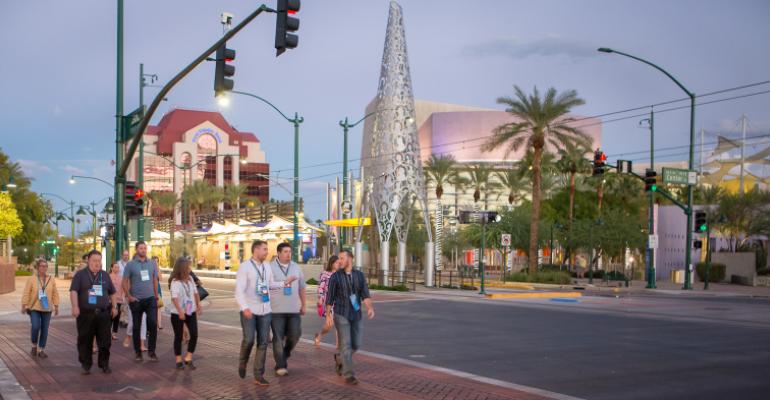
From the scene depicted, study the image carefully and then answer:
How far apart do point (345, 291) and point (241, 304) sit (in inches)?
50.9

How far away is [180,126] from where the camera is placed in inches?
5261

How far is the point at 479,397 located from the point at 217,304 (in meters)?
20.1

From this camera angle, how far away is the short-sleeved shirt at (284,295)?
34.0 feet

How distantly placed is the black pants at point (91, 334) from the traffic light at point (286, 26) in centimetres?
518

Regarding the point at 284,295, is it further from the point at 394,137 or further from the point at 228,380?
the point at 394,137

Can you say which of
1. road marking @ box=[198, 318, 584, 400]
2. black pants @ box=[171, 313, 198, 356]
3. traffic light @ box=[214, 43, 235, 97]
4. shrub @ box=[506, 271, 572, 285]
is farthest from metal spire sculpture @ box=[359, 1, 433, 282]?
black pants @ box=[171, 313, 198, 356]

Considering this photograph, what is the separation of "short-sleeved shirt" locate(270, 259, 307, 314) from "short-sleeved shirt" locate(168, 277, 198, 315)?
1987mm

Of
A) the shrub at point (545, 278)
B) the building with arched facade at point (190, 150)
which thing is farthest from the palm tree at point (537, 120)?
the building with arched facade at point (190, 150)

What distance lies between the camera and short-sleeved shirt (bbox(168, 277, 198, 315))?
11.8 metres

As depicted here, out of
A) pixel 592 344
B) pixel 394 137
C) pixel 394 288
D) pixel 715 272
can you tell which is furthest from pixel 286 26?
pixel 715 272

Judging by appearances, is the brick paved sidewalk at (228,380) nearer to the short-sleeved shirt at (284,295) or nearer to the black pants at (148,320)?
the black pants at (148,320)

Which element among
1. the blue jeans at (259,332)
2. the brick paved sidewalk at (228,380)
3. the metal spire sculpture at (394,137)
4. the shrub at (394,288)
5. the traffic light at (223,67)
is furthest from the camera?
the metal spire sculpture at (394,137)

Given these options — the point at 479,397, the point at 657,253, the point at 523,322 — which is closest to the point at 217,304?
the point at 523,322

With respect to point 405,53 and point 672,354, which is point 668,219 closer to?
point 405,53
